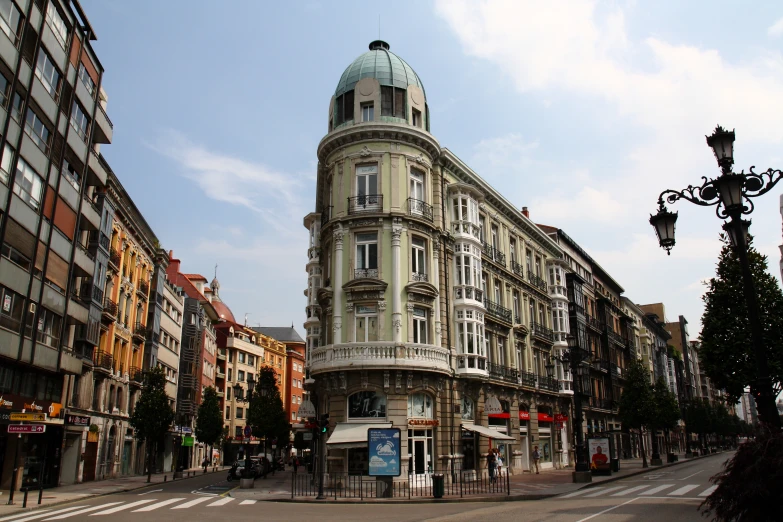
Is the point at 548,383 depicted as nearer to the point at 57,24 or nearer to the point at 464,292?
the point at 464,292

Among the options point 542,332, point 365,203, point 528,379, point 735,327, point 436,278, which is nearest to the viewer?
point 735,327

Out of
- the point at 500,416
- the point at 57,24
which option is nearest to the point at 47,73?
the point at 57,24

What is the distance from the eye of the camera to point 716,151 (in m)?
11.3

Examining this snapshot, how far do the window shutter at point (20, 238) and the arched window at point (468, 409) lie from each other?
22.2m

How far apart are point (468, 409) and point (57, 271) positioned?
22.2 meters

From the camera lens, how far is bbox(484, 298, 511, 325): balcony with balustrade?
3734 cm

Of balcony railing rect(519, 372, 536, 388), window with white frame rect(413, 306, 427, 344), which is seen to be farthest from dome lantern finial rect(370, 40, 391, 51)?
balcony railing rect(519, 372, 536, 388)

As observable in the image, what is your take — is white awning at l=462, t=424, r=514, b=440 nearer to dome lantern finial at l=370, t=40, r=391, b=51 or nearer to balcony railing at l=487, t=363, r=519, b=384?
balcony railing at l=487, t=363, r=519, b=384

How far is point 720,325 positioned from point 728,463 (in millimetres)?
18370

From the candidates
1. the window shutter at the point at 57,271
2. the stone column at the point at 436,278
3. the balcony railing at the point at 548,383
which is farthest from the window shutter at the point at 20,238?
the balcony railing at the point at 548,383

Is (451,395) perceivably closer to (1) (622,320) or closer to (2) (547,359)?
(2) (547,359)

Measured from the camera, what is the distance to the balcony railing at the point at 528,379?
40.5m

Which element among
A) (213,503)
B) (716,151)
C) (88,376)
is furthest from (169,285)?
(716,151)

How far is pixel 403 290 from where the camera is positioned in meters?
30.3
